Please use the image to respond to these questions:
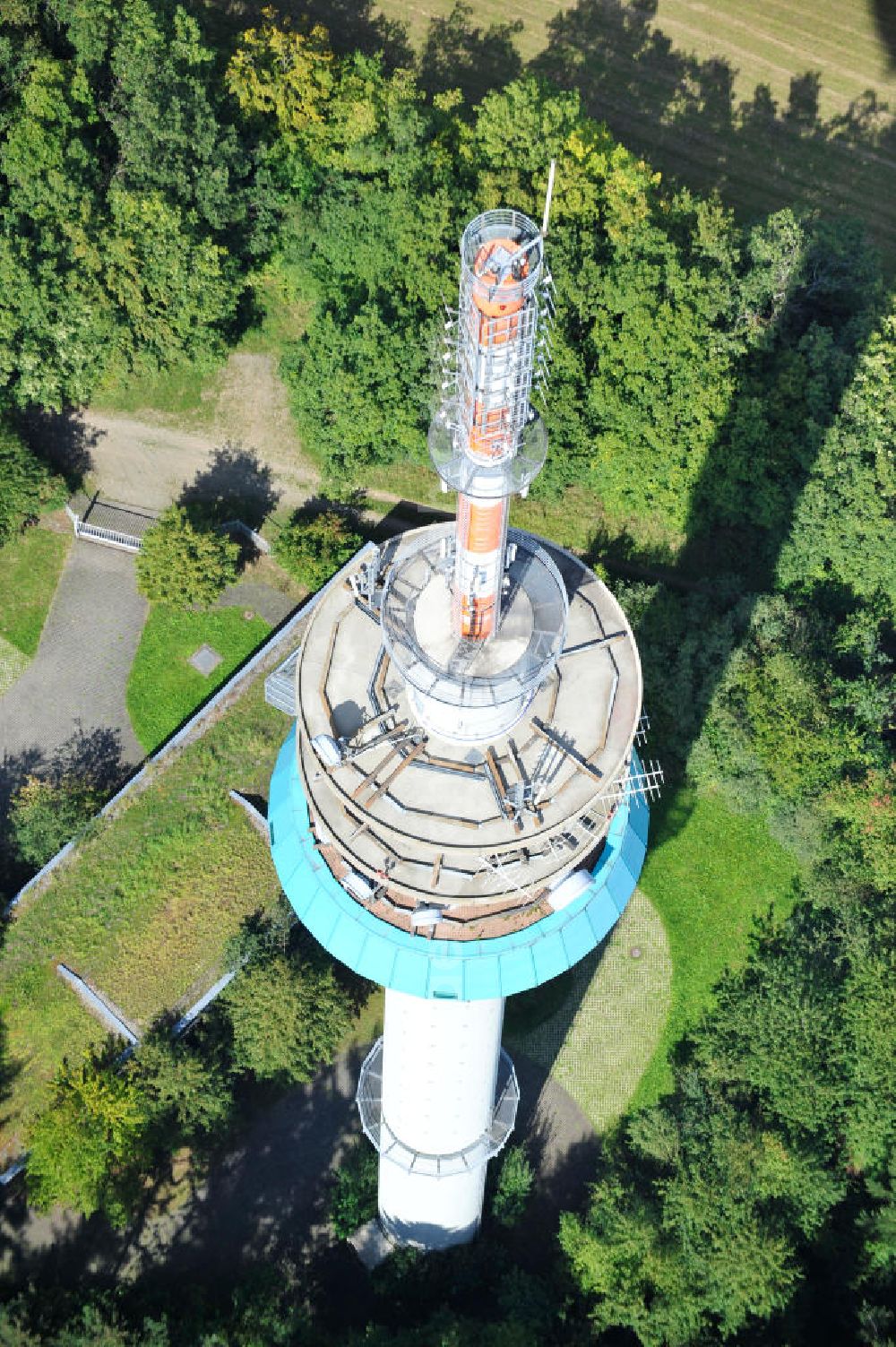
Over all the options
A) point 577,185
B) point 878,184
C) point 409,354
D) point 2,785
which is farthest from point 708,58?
point 2,785

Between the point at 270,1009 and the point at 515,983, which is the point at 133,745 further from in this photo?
the point at 515,983

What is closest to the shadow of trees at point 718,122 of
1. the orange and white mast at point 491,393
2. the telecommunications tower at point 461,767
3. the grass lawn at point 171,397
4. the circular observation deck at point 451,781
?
the grass lawn at point 171,397

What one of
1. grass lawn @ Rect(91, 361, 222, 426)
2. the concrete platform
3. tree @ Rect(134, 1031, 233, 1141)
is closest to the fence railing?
grass lawn @ Rect(91, 361, 222, 426)

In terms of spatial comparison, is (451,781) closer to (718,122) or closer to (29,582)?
(29,582)

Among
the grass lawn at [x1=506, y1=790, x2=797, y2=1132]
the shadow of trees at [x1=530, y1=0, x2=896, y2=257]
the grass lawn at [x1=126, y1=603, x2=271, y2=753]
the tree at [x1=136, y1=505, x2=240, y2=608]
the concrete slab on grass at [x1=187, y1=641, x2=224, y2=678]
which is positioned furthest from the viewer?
the shadow of trees at [x1=530, y1=0, x2=896, y2=257]

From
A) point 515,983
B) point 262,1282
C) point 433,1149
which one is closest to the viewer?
point 515,983

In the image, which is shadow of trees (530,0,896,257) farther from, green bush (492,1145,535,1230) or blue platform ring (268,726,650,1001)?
green bush (492,1145,535,1230)
